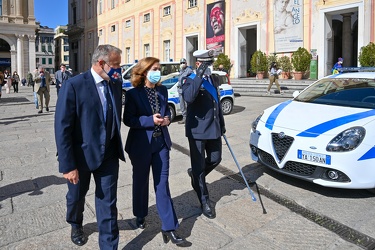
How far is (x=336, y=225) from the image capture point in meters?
3.44

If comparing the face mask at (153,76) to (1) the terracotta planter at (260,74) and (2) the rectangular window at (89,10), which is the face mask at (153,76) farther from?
(2) the rectangular window at (89,10)

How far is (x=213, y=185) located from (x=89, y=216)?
1.77 metres

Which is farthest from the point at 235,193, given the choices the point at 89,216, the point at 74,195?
the point at 74,195

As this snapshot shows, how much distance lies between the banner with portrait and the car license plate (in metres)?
20.7

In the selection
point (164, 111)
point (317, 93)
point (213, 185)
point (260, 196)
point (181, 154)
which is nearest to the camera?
point (164, 111)

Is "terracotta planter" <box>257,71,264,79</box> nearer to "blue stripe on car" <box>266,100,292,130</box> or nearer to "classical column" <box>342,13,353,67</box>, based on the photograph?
"classical column" <box>342,13,353,67</box>

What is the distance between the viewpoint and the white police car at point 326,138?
3.90 metres

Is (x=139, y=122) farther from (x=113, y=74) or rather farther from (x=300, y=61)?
(x=300, y=61)

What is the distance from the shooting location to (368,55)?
15305 millimetres

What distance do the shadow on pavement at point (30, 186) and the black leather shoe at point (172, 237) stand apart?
2205 mm

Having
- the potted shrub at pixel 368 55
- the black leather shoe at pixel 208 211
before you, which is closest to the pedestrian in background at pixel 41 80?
the black leather shoe at pixel 208 211

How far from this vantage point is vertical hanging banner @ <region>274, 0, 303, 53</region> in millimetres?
19406

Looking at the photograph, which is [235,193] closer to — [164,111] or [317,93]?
[164,111]

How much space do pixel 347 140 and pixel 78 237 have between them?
3144mm
